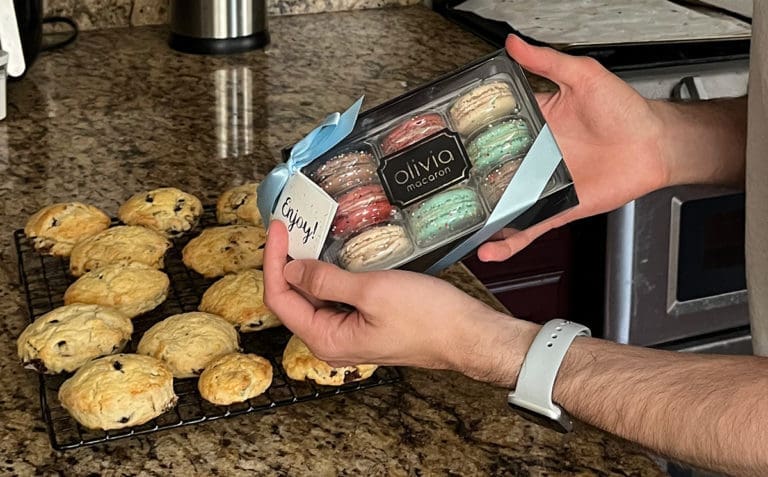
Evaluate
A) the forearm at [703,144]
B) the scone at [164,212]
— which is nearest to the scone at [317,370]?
the scone at [164,212]

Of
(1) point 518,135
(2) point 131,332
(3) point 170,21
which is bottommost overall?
(2) point 131,332

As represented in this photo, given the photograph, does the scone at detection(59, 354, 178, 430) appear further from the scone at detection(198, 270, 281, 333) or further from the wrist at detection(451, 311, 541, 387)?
the wrist at detection(451, 311, 541, 387)

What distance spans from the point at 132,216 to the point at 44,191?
232 mm

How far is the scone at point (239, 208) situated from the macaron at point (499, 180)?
44 centimetres

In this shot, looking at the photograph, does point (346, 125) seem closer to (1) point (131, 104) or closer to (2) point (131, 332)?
(2) point (131, 332)

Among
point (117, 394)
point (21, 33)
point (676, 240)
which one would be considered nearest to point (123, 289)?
point (117, 394)

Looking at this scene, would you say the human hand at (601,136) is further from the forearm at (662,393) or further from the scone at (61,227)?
the scone at (61,227)

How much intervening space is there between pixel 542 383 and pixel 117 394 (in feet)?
1.26

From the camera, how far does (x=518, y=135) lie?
3.06 ft

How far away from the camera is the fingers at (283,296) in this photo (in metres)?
0.97

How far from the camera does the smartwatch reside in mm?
906

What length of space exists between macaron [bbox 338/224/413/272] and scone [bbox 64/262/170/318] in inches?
11.6

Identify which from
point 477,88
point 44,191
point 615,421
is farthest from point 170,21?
point 615,421

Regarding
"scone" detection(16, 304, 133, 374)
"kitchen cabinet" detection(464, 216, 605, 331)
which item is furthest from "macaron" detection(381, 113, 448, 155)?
"kitchen cabinet" detection(464, 216, 605, 331)
